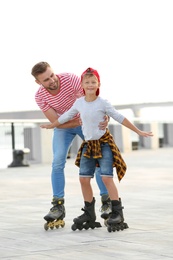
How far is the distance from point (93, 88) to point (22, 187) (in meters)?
5.98

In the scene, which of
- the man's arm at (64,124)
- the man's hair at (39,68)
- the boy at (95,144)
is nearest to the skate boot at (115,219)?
the boy at (95,144)

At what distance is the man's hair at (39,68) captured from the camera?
26.3ft

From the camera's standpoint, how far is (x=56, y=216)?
8.23 meters

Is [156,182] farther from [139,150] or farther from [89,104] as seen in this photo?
[139,150]

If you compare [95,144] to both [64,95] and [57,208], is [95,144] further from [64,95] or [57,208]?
[57,208]

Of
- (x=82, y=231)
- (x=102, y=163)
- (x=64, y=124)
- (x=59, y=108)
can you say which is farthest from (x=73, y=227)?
(x=59, y=108)

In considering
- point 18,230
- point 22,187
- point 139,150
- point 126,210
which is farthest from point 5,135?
point 18,230

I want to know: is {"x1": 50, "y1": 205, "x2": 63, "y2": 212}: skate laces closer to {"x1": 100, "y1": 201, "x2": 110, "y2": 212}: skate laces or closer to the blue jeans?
the blue jeans

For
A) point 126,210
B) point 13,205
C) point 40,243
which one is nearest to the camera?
point 40,243

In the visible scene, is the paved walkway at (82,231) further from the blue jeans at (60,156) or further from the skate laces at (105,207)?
the blue jeans at (60,156)

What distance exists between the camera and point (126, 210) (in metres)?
9.55

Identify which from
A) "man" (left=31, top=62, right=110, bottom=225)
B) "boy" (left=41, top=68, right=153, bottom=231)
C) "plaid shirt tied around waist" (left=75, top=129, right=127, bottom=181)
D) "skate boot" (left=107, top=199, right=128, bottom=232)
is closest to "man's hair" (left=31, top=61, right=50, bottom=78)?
"man" (left=31, top=62, right=110, bottom=225)

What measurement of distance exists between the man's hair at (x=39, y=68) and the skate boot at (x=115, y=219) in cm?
132

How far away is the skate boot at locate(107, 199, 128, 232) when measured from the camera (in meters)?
7.71
